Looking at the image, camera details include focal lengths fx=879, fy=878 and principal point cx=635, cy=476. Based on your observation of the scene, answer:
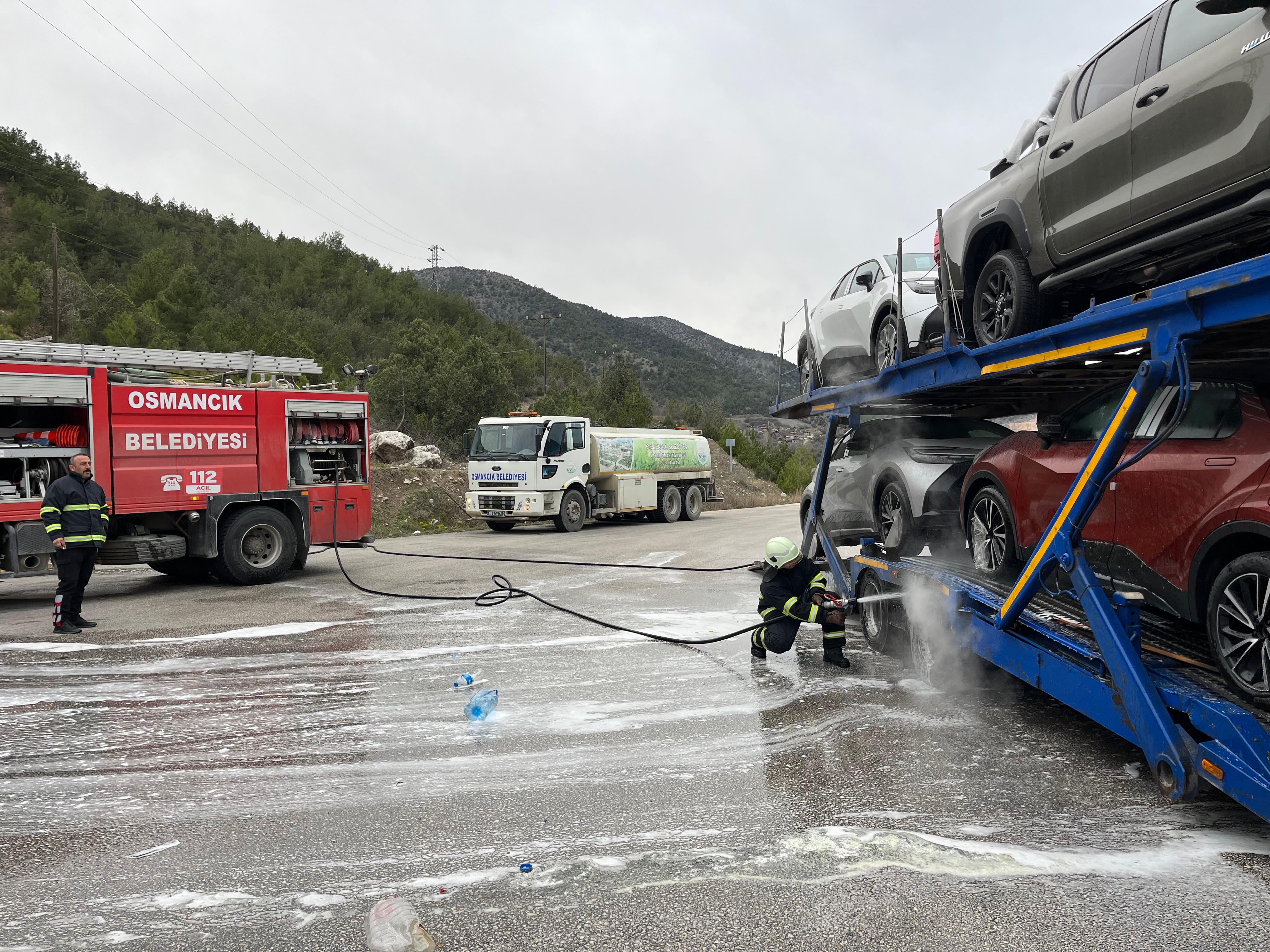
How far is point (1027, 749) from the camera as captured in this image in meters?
4.62

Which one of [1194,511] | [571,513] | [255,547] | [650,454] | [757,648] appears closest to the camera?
[1194,511]

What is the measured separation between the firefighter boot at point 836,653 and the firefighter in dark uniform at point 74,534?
6786 millimetres

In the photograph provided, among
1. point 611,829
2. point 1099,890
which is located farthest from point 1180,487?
point 611,829

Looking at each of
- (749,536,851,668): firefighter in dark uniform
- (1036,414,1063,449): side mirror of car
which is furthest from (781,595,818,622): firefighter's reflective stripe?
(1036,414,1063,449): side mirror of car

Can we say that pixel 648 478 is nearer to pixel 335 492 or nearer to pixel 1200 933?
pixel 335 492

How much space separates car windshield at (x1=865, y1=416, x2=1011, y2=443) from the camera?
26.3 ft

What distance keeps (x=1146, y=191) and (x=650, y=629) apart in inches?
212

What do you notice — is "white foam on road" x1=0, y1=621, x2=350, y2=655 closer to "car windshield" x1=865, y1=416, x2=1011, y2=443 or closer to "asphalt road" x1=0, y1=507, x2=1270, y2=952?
"asphalt road" x1=0, y1=507, x2=1270, y2=952

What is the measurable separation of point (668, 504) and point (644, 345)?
338 ft

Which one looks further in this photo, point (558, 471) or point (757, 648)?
point (558, 471)

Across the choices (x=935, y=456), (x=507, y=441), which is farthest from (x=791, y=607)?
(x=507, y=441)

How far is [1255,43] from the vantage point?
363 cm

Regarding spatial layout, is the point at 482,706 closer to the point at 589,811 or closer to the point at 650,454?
the point at 589,811

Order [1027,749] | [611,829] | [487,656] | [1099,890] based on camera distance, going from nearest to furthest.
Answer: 1. [1099,890]
2. [611,829]
3. [1027,749]
4. [487,656]
